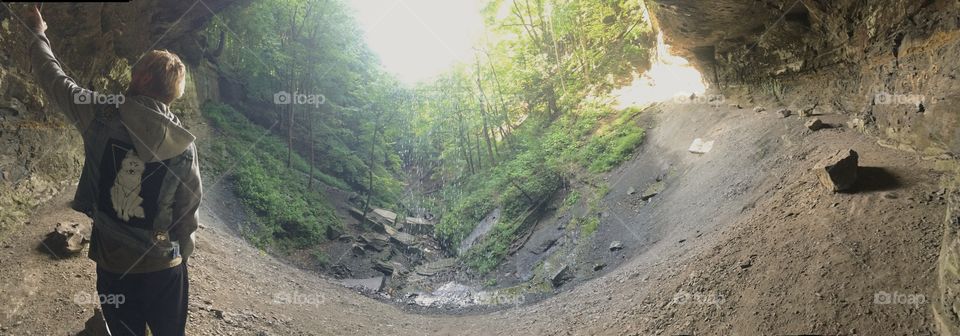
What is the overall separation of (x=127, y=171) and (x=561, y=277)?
928 centimetres

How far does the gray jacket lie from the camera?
2541mm

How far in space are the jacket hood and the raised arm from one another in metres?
0.22

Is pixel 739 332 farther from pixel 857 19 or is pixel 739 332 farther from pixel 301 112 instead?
pixel 301 112

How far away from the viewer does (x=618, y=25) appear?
19.3 meters

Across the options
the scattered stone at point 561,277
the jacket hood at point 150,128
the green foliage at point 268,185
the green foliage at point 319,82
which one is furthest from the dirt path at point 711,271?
the green foliage at point 319,82

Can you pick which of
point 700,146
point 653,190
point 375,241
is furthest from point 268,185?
point 700,146

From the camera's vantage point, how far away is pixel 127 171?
2.58 metres

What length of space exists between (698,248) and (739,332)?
272cm

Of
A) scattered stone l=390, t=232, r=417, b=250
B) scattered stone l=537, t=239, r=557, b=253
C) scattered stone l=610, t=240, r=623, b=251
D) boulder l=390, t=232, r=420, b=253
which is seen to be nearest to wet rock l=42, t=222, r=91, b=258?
scattered stone l=610, t=240, r=623, b=251

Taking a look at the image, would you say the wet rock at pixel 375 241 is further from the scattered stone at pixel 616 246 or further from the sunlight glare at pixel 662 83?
the sunlight glare at pixel 662 83

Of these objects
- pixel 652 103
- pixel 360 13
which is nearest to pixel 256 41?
pixel 360 13

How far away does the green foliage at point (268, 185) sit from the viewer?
48.6 ft

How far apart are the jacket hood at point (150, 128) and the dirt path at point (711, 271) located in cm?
294

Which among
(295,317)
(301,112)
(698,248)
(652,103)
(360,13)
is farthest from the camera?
(301,112)
